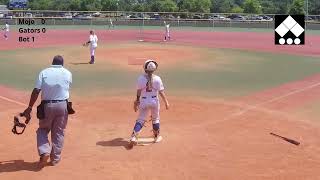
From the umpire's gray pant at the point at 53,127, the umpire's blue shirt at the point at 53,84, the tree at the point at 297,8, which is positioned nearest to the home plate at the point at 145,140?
the umpire's gray pant at the point at 53,127

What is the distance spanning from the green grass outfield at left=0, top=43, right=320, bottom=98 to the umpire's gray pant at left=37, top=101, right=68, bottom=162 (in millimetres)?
8087

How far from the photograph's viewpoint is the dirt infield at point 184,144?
7891 mm

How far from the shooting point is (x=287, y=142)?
9.85m

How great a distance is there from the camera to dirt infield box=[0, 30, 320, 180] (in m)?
7.89

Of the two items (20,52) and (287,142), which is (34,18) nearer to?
(20,52)

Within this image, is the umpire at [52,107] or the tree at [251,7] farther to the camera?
the tree at [251,7]

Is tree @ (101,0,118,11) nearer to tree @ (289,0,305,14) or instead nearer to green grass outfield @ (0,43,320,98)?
tree @ (289,0,305,14)

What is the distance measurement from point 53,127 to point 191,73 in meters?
13.6

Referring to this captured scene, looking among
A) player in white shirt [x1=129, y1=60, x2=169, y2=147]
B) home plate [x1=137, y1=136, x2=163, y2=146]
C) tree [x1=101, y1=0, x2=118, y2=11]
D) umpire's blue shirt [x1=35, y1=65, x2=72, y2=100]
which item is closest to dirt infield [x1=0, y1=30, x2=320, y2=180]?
home plate [x1=137, y1=136, x2=163, y2=146]

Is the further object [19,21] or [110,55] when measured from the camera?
[19,21]

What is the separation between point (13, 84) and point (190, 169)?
37.8ft

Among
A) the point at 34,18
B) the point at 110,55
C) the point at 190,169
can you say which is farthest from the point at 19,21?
the point at 190,169

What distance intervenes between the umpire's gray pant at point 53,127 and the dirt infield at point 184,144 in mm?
317

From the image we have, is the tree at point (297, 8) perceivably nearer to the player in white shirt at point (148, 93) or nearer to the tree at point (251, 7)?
the tree at point (251, 7)
